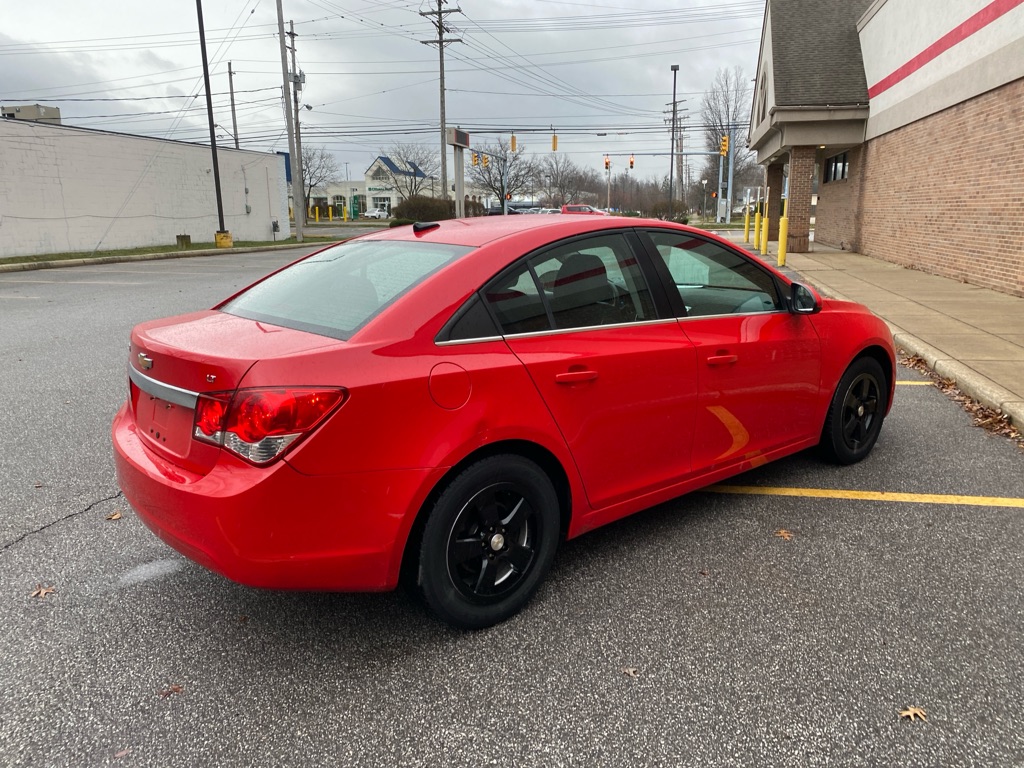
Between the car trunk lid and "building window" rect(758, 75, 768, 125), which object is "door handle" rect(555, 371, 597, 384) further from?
"building window" rect(758, 75, 768, 125)

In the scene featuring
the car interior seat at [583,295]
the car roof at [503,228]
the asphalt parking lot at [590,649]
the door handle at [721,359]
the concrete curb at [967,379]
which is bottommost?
the asphalt parking lot at [590,649]

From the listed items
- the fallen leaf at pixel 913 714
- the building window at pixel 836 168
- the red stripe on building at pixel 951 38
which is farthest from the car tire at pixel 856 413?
the building window at pixel 836 168

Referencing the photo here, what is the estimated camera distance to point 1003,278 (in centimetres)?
1148

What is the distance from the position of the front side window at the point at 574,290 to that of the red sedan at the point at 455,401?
0.03 feet

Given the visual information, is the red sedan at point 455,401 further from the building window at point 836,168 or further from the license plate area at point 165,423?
the building window at point 836,168

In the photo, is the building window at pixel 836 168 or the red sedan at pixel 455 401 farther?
the building window at pixel 836 168

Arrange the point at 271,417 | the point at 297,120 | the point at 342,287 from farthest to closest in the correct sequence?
the point at 297,120 → the point at 342,287 → the point at 271,417

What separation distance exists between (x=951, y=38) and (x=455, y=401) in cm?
1571

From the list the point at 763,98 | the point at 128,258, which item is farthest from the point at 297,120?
the point at 763,98

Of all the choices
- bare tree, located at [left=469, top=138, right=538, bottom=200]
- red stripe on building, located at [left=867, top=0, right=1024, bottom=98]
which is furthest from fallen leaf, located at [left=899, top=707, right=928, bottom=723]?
bare tree, located at [left=469, top=138, right=538, bottom=200]

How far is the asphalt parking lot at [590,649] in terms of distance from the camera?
224 cm

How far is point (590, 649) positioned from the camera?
2709 millimetres

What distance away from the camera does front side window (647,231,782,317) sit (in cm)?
357

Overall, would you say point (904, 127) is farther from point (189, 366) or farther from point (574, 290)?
point (189, 366)
